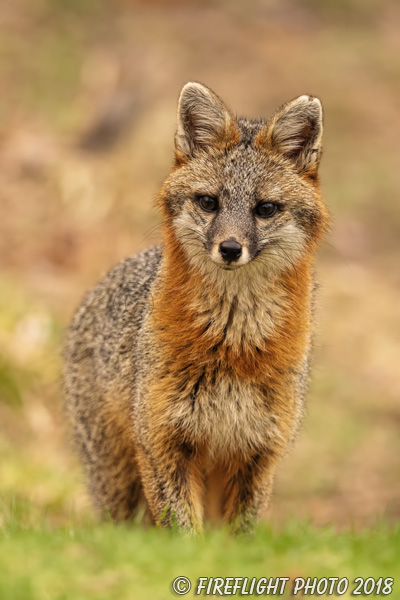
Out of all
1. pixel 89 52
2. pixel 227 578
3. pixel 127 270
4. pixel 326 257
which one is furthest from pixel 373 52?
pixel 227 578

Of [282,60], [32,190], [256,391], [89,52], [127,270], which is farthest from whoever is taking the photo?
[282,60]

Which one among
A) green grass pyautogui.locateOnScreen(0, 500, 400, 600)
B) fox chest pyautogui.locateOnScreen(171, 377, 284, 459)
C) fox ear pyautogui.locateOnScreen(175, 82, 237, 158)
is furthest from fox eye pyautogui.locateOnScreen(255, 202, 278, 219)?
green grass pyautogui.locateOnScreen(0, 500, 400, 600)

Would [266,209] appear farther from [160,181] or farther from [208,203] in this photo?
[160,181]

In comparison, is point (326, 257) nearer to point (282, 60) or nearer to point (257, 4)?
point (282, 60)

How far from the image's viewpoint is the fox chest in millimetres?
5777

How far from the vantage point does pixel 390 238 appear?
18.0 meters

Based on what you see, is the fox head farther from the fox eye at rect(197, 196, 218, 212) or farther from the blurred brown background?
the blurred brown background

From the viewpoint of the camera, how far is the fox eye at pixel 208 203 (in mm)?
5820

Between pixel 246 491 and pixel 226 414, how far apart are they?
74cm

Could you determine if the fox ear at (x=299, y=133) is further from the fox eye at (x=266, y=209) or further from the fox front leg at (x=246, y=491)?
the fox front leg at (x=246, y=491)

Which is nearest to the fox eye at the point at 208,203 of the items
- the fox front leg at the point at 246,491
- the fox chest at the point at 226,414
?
the fox chest at the point at 226,414

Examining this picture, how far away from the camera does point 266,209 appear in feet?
19.1

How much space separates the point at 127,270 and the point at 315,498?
5.02m

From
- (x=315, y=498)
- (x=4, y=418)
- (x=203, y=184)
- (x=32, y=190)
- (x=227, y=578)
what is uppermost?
(x=203, y=184)
